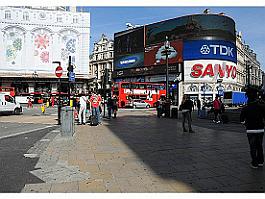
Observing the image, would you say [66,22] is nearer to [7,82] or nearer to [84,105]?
[7,82]

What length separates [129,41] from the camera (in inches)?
2726

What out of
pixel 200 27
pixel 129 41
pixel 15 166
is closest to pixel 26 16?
pixel 129 41

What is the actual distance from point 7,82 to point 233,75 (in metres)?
43.7

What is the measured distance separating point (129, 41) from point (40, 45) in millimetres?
20893

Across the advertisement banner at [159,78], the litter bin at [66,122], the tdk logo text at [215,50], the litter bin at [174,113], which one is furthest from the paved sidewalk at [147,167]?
the advertisement banner at [159,78]

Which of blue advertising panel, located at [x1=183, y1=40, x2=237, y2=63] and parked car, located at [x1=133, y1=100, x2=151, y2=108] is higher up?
blue advertising panel, located at [x1=183, y1=40, x2=237, y2=63]

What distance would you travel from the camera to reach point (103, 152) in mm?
7750

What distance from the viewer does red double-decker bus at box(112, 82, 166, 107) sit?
3819 centimetres

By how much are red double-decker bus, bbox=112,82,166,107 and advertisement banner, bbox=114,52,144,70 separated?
79.9ft

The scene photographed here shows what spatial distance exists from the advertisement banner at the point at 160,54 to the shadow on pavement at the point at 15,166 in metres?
48.1

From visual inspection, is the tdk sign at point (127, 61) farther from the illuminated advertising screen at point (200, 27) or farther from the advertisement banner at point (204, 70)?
the advertisement banner at point (204, 70)

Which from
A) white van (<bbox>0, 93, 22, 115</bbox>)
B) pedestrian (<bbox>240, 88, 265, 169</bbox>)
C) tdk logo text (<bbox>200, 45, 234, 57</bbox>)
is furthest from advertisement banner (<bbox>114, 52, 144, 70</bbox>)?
pedestrian (<bbox>240, 88, 265, 169</bbox>)

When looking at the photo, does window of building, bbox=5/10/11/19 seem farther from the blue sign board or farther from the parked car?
the parked car

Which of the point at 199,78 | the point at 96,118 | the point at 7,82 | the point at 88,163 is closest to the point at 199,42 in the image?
the point at 199,78
